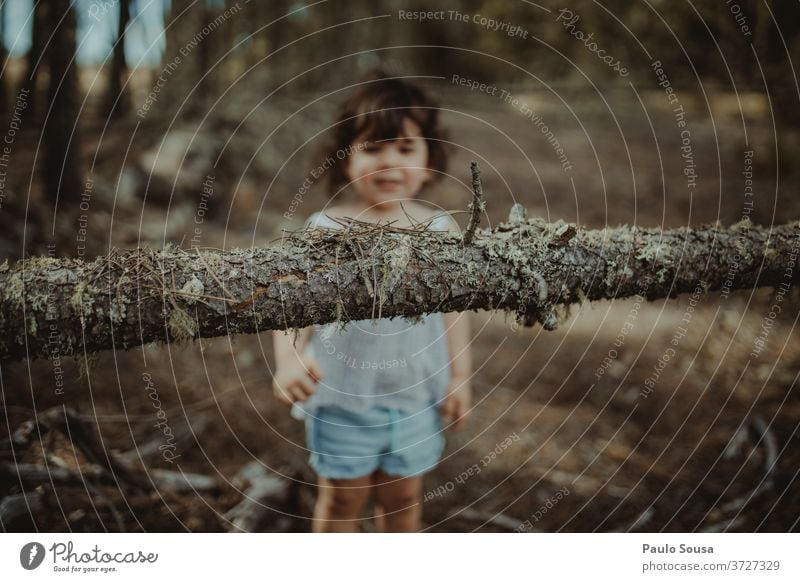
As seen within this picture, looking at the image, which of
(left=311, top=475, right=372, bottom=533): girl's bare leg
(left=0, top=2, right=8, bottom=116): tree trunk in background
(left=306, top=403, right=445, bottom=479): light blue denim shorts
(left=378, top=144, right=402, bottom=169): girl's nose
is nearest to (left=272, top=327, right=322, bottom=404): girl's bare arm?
(left=306, top=403, right=445, bottom=479): light blue denim shorts

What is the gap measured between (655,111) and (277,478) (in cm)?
404

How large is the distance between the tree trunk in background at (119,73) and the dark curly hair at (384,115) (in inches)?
28.1

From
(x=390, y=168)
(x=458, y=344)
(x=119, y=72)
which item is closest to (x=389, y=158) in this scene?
(x=390, y=168)

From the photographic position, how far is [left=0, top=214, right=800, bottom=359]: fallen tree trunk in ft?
2.40

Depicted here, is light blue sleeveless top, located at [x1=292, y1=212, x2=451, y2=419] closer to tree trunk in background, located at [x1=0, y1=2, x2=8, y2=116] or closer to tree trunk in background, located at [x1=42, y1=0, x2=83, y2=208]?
tree trunk in background, located at [x1=0, y1=2, x2=8, y2=116]

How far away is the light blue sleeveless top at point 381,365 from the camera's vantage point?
121 cm

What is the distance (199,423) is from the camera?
1.69 metres

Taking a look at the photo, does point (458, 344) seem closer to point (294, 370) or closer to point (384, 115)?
point (294, 370)

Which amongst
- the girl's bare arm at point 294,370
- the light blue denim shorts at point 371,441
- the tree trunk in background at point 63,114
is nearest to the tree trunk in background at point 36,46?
the tree trunk in background at point 63,114

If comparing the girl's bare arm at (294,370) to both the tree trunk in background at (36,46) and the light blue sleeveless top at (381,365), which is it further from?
the tree trunk in background at (36,46)

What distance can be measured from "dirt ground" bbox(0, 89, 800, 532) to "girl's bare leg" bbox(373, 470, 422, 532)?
19 centimetres

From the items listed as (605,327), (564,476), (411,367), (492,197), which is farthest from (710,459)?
(492,197)

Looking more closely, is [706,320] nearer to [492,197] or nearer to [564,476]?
[564,476]

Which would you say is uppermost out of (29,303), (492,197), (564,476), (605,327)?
(492,197)
